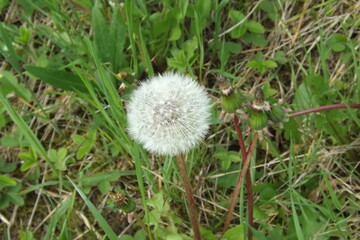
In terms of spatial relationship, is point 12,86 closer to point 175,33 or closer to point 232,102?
point 175,33

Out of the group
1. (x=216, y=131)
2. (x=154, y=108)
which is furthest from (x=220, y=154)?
(x=154, y=108)

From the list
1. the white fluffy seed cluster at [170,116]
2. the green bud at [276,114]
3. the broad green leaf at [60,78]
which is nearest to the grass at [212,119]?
the broad green leaf at [60,78]

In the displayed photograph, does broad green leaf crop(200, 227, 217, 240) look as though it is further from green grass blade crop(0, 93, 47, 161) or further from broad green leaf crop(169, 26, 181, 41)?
broad green leaf crop(169, 26, 181, 41)

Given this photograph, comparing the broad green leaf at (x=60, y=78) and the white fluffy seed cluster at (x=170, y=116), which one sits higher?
the broad green leaf at (x=60, y=78)

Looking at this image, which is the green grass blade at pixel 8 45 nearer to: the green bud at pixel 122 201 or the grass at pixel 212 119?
the grass at pixel 212 119

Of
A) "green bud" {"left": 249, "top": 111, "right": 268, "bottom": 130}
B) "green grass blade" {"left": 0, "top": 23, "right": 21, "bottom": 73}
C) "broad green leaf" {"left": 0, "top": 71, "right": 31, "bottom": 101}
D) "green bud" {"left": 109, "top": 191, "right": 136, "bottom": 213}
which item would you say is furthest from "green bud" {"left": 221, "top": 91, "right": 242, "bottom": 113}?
"broad green leaf" {"left": 0, "top": 71, "right": 31, "bottom": 101}

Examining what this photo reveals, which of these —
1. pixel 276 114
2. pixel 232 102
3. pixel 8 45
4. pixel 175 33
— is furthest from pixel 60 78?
pixel 276 114

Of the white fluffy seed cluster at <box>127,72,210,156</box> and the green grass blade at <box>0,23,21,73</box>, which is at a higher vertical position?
the green grass blade at <box>0,23,21,73</box>

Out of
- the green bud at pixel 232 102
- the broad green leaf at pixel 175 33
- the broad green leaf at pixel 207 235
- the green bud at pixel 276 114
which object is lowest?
the broad green leaf at pixel 207 235
